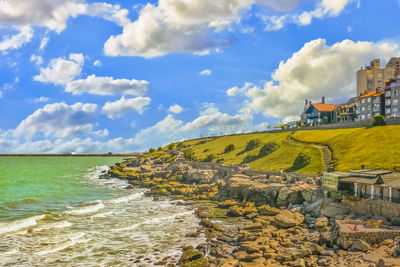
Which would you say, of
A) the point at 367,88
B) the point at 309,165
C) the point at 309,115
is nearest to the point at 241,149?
the point at 309,165

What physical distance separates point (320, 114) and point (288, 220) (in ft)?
331

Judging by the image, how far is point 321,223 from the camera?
3119cm

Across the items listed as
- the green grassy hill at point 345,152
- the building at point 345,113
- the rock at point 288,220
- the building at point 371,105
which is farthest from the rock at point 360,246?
the building at point 345,113

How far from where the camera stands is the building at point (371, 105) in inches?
4141

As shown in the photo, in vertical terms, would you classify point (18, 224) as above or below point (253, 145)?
below

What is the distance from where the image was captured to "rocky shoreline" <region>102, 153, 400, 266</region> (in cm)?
2352

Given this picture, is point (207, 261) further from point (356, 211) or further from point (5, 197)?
point (5, 197)

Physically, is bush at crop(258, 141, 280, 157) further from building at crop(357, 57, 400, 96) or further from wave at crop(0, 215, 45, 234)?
building at crop(357, 57, 400, 96)

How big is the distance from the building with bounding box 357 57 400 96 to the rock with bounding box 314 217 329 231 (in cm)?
12839

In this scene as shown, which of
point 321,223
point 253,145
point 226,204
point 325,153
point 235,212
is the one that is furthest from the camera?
point 253,145

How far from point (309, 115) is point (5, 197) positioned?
11240cm

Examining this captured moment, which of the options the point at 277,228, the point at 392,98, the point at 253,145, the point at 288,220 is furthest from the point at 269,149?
the point at 392,98

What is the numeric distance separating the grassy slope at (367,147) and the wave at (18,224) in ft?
155

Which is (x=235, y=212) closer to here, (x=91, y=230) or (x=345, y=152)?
(x=91, y=230)
